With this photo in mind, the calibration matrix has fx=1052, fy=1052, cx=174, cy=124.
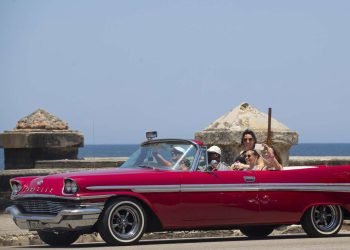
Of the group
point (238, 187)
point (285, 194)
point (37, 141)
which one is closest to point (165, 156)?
point (238, 187)

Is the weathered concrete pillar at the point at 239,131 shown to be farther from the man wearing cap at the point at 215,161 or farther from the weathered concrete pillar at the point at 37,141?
the weathered concrete pillar at the point at 37,141

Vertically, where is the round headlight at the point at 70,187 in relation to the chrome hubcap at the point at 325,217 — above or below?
above

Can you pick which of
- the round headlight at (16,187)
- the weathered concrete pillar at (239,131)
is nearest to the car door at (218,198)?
the round headlight at (16,187)

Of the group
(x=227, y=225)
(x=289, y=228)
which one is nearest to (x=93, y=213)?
(x=227, y=225)

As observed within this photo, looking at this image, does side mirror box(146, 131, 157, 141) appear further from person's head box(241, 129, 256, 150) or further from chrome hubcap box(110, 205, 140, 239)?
chrome hubcap box(110, 205, 140, 239)

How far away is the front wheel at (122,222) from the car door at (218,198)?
599mm

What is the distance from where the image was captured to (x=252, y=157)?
44.8 ft

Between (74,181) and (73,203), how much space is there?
0.24 meters

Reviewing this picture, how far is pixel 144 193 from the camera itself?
39.7 ft

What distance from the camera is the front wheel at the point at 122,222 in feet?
38.9

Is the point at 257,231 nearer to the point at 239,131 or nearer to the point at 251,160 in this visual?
the point at 251,160

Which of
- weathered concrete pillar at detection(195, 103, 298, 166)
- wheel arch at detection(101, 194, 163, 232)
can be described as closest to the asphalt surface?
wheel arch at detection(101, 194, 163, 232)

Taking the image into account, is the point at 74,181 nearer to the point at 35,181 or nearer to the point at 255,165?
the point at 35,181

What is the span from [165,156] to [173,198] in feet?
2.34
